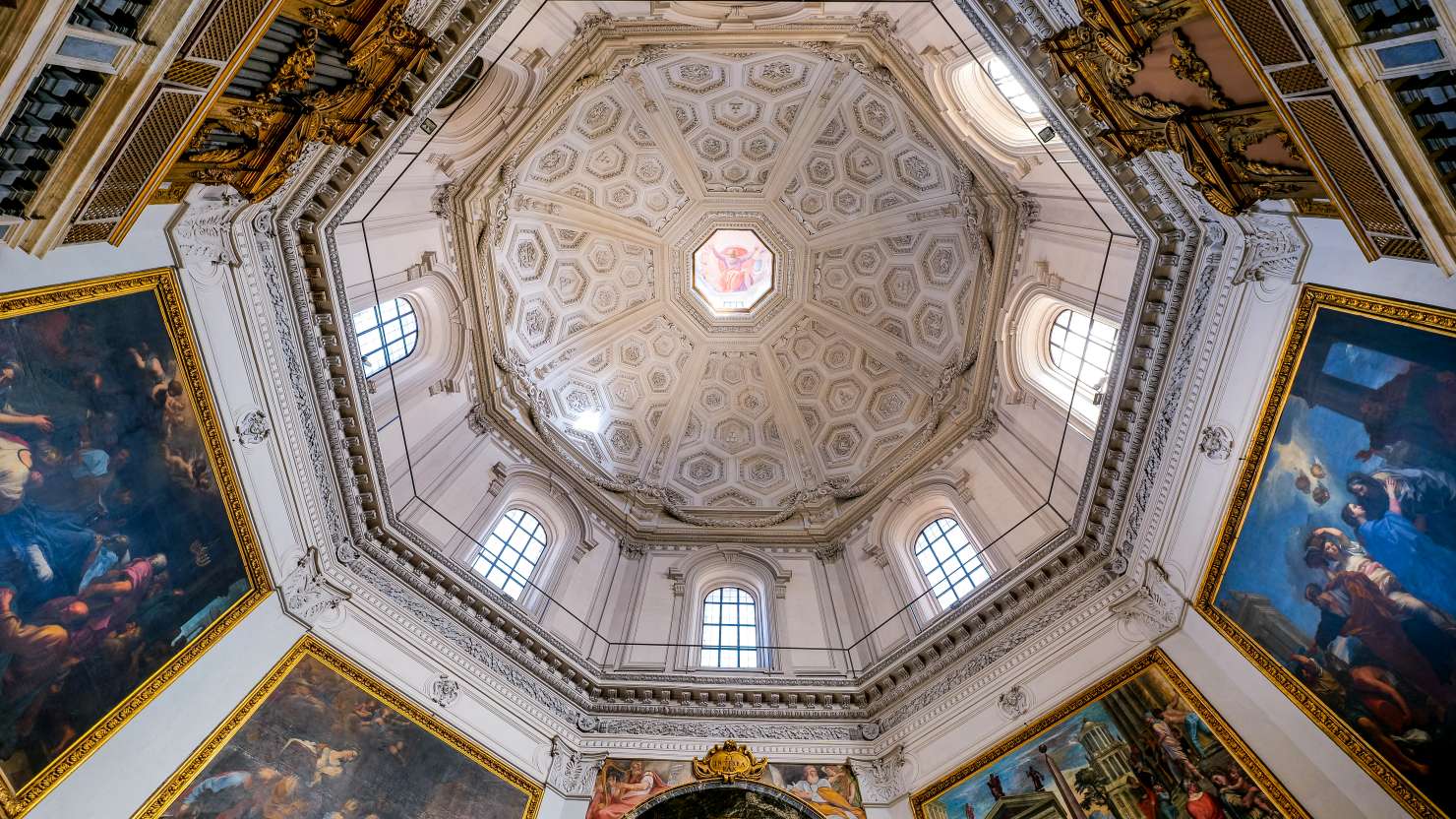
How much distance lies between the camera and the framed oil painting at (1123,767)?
9711mm

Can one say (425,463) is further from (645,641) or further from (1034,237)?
(1034,237)

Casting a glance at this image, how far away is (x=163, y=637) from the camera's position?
9500mm

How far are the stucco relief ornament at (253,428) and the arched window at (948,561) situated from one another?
12.6 metres

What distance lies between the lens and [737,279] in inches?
1022

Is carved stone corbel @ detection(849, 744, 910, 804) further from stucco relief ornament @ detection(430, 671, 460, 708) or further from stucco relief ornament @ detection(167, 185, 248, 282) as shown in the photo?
stucco relief ornament @ detection(167, 185, 248, 282)

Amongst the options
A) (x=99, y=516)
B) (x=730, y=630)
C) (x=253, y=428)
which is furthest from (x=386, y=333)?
(x=730, y=630)

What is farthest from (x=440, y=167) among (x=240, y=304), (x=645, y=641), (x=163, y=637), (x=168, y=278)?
(x=645, y=641)

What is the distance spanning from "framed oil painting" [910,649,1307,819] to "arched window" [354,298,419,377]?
12.8 meters

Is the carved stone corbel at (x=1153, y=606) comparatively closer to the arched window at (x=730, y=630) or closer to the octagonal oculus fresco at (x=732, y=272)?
the arched window at (x=730, y=630)

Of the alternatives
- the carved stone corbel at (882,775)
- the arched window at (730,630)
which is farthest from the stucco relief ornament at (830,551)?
the carved stone corbel at (882,775)

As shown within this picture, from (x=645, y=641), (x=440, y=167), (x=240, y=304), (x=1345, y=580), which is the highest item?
(x=440, y=167)

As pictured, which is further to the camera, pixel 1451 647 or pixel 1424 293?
pixel 1451 647

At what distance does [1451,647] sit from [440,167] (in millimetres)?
16989

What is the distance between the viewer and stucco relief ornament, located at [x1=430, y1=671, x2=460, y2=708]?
1234cm
